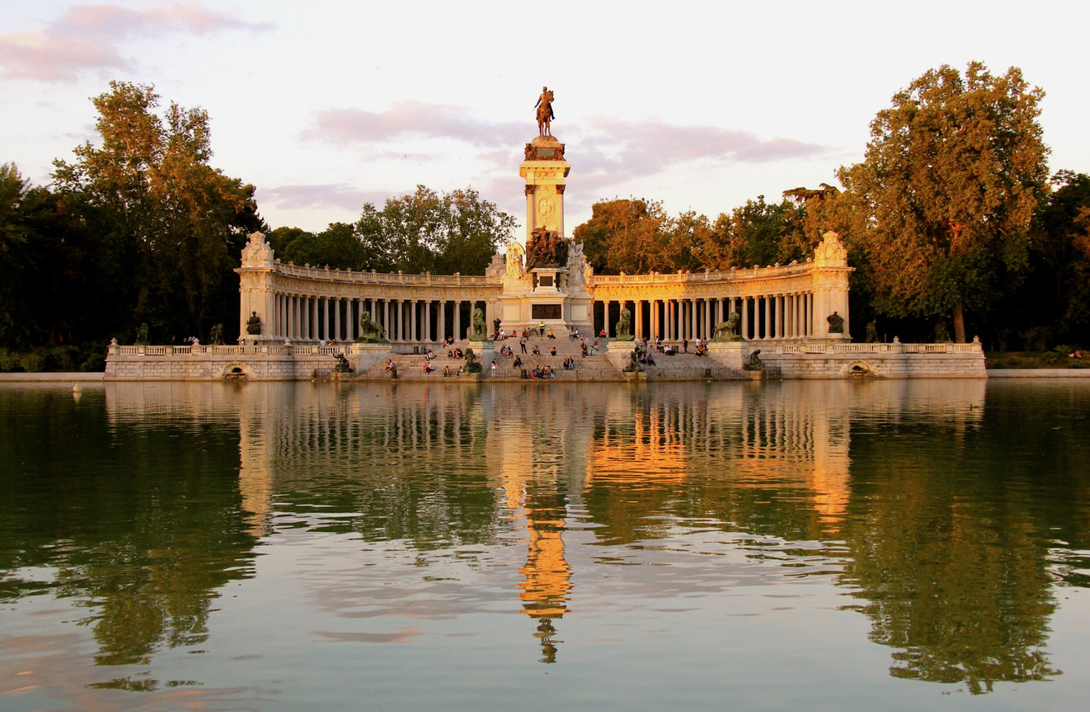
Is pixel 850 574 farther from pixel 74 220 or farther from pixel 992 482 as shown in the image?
pixel 74 220

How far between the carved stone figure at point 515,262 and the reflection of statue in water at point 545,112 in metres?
9.10

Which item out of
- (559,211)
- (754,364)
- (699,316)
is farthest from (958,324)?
(559,211)

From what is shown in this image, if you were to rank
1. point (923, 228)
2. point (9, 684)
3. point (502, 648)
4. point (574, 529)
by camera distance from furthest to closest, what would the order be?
1. point (923, 228)
2. point (574, 529)
3. point (502, 648)
4. point (9, 684)

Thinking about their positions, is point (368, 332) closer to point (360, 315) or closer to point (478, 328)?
point (478, 328)

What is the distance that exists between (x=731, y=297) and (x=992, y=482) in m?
67.4

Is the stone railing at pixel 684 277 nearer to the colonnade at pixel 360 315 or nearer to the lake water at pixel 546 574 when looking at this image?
the colonnade at pixel 360 315

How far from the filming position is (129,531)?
457 inches

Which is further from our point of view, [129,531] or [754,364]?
[754,364]

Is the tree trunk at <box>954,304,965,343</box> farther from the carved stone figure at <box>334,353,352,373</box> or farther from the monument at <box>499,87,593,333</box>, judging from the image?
the carved stone figure at <box>334,353,352,373</box>

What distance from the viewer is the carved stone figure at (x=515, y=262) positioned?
73.4 metres

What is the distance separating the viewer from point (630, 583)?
9.19 meters

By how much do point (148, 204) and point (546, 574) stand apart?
6621cm

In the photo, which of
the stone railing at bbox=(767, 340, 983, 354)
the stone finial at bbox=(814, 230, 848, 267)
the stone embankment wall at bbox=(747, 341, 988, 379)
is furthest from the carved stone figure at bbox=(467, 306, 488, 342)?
the stone finial at bbox=(814, 230, 848, 267)

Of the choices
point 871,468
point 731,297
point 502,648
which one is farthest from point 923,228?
point 502,648
